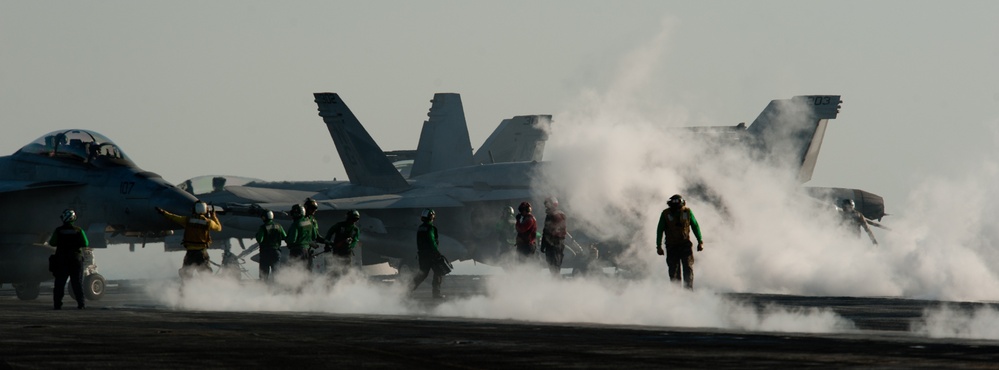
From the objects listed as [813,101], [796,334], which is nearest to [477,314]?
[796,334]

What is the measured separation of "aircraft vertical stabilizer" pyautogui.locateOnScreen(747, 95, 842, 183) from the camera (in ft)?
121

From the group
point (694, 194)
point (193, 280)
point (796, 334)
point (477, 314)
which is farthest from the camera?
point (694, 194)

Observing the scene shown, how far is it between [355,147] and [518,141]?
7.51 meters

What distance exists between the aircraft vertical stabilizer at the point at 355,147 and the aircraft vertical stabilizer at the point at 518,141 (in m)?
6.14

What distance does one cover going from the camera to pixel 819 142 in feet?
129

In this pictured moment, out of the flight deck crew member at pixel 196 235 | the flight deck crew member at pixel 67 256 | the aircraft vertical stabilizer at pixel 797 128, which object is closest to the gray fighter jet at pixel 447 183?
the aircraft vertical stabilizer at pixel 797 128

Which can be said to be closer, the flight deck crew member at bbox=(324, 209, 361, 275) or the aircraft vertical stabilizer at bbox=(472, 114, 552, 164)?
the flight deck crew member at bbox=(324, 209, 361, 275)

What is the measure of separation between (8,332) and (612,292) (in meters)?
9.32

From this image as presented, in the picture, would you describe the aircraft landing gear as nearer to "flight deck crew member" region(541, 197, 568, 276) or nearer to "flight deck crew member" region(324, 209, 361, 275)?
"flight deck crew member" region(324, 209, 361, 275)

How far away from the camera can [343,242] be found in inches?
912

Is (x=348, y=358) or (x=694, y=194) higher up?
(x=694, y=194)

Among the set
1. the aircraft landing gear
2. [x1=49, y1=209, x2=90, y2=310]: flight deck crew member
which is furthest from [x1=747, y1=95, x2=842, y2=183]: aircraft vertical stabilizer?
[x1=49, y1=209, x2=90, y2=310]: flight deck crew member

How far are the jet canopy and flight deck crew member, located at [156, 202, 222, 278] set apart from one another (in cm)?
277

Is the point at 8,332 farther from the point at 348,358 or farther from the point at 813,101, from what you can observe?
the point at 813,101
